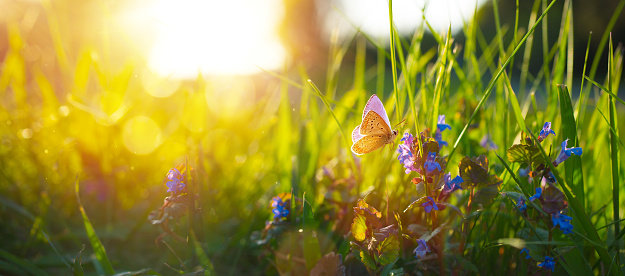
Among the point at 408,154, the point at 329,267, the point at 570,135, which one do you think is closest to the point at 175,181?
the point at 329,267

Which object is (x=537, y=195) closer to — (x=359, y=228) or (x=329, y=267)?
(x=359, y=228)

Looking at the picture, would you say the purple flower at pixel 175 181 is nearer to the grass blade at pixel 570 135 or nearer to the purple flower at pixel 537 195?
the purple flower at pixel 537 195

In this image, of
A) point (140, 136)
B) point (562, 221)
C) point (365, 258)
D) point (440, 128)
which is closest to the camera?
point (562, 221)

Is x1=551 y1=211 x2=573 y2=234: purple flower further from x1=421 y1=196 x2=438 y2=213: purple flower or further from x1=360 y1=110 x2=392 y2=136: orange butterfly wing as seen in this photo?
x1=360 y1=110 x2=392 y2=136: orange butterfly wing

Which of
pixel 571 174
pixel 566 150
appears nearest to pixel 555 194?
pixel 566 150

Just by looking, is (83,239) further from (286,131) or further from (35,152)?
(286,131)

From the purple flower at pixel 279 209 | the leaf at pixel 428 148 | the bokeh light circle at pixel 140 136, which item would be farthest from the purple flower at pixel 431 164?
the bokeh light circle at pixel 140 136

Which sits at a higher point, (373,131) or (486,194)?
(373,131)
